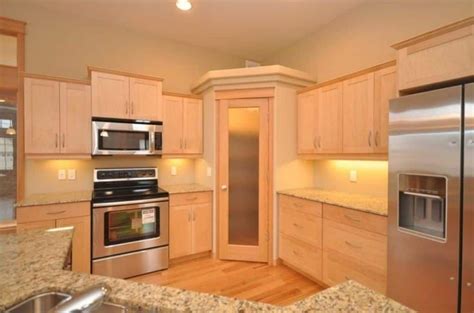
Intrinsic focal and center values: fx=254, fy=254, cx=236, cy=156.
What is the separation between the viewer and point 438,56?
1.80 m

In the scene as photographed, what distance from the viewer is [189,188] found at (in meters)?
3.57

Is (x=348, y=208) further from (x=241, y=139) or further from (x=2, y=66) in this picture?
(x=2, y=66)

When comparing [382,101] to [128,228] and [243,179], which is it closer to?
[243,179]

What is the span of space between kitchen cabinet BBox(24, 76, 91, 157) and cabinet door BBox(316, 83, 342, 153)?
9.25ft

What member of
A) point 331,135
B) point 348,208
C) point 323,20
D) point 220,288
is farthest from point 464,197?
point 323,20

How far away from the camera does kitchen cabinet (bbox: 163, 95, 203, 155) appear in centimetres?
358

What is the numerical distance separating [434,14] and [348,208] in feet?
6.57

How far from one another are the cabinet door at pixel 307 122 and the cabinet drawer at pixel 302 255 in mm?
1174

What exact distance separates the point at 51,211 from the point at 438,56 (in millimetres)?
3715

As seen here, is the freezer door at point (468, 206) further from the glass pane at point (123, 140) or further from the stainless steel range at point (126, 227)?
the glass pane at point (123, 140)

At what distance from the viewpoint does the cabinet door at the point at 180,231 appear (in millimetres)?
3307

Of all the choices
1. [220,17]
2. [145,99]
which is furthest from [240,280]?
[220,17]

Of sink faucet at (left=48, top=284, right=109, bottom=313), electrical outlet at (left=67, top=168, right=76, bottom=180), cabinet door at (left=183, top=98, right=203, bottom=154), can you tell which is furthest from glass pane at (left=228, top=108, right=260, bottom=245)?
sink faucet at (left=48, top=284, right=109, bottom=313)

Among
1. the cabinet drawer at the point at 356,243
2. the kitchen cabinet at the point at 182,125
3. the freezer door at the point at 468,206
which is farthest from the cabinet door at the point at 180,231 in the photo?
the freezer door at the point at 468,206
